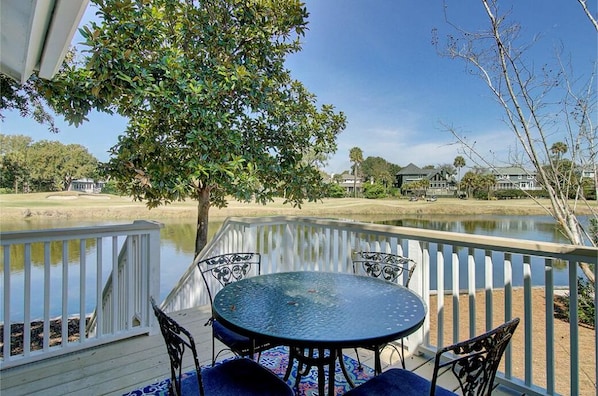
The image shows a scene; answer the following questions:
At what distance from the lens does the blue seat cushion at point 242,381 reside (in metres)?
1.36

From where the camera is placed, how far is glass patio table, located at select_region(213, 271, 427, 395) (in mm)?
1296

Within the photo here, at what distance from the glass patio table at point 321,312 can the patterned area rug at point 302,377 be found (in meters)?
0.50

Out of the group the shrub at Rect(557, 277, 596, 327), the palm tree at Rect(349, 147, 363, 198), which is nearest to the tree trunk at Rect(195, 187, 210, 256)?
the shrub at Rect(557, 277, 596, 327)

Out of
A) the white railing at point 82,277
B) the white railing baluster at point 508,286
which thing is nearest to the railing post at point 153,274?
the white railing at point 82,277

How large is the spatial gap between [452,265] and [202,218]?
4.49 m

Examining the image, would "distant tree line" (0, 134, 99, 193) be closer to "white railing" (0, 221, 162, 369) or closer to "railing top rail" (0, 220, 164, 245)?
"white railing" (0, 221, 162, 369)

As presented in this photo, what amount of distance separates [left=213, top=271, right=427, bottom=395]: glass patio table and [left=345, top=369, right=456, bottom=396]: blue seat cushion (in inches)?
8.3

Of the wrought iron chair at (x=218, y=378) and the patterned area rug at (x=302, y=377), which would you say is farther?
the patterned area rug at (x=302, y=377)

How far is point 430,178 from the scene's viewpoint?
29.2 ft

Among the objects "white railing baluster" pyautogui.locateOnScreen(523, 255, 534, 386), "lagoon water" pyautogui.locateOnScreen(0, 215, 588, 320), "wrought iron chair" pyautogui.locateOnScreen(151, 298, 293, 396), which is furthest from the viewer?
"lagoon water" pyautogui.locateOnScreen(0, 215, 588, 320)

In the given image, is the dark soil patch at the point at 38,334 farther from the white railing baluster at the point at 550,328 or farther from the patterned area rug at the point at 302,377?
the white railing baluster at the point at 550,328

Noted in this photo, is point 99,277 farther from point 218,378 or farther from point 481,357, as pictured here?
point 481,357

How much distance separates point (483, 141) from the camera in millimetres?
4000

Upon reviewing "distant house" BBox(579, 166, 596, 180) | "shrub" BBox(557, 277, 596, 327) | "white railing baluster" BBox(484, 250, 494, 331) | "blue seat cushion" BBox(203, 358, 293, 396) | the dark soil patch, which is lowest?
the dark soil patch
